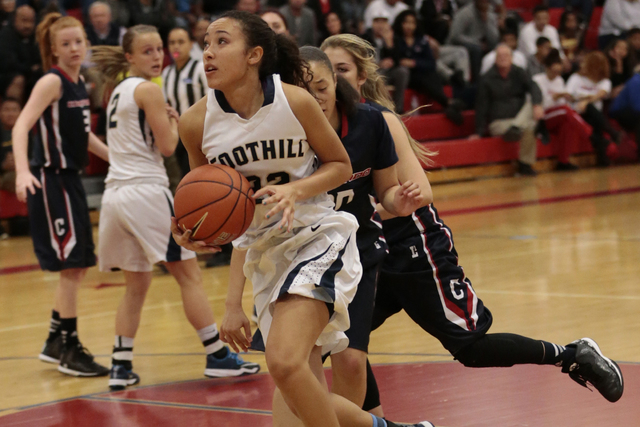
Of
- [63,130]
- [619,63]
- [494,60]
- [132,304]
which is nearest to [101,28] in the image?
[494,60]

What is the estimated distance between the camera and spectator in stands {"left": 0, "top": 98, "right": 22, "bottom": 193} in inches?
403

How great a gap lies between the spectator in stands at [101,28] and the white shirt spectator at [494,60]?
5.50 m

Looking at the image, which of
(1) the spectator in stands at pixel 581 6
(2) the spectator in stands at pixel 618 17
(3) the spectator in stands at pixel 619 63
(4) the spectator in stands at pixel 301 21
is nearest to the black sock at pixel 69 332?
(4) the spectator in stands at pixel 301 21

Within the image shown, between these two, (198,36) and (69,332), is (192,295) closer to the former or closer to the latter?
(69,332)

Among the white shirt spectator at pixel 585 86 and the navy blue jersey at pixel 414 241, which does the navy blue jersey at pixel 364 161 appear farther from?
the white shirt spectator at pixel 585 86

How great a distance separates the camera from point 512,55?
47.2ft

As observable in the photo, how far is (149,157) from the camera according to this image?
504 cm

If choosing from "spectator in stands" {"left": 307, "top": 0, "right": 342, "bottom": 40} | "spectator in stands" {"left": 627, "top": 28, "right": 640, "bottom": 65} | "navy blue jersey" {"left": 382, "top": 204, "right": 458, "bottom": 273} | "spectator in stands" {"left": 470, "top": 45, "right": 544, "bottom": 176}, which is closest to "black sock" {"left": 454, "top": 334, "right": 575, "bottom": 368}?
"navy blue jersey" {"left": 382, "top": 204, "right": 458, "bottom": 273}

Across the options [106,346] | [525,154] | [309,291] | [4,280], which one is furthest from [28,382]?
[525,154]

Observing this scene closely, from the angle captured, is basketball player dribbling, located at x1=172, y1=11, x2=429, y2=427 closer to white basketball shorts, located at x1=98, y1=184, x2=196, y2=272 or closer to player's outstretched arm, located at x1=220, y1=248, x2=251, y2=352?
player's outstretched arm, located at x1=220, y1=248, x2=251, y2=352

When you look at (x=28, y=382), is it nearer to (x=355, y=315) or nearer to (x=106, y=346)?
(x=106, y=346)

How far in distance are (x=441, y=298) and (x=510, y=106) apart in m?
10.7

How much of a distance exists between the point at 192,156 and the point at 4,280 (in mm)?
5143

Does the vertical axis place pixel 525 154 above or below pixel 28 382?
below
